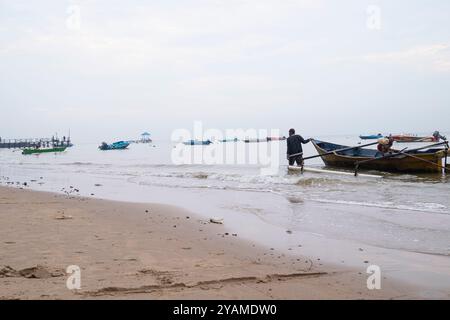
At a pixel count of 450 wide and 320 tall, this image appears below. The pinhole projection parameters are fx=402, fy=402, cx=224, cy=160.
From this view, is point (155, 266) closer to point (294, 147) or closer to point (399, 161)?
point (294, 147)

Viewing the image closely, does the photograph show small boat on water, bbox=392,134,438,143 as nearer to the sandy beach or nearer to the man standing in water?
the man standing in water

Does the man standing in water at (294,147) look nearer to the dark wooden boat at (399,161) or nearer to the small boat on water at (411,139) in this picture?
the dark wooden boat at (399,161)

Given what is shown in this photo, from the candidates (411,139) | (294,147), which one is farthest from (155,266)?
(411,139)

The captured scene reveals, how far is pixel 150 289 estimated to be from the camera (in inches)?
138

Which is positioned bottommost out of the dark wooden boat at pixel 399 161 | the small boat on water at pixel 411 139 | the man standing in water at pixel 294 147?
the dark wooden boat at pixel 399 161

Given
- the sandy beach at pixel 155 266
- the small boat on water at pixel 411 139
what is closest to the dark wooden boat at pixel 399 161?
the small boat on water at pixel 411 139

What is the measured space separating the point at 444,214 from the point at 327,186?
5.89 metres

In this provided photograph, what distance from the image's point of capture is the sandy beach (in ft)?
11.4

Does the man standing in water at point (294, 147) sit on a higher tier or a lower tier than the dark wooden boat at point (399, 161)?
higher

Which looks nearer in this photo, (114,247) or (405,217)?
(114,247)

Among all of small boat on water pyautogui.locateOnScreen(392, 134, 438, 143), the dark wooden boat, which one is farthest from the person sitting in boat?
small boat on water pyautogui.locateOnScreen(392, 134, 438, 143)

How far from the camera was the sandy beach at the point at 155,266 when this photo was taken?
3482mm
